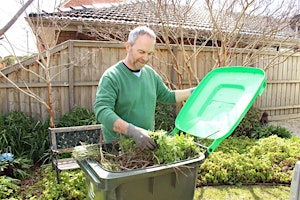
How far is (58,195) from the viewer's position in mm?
2977

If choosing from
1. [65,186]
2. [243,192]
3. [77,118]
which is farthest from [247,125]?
[65,186]

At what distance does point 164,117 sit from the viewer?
5203mm

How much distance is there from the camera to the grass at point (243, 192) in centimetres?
327

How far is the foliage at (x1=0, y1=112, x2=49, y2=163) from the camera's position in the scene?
12.8 ft

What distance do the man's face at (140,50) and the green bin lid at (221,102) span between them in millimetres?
517

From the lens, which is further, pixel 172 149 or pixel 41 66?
pixel 41 66

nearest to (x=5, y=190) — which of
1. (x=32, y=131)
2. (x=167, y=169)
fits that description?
(x=32, y=131)

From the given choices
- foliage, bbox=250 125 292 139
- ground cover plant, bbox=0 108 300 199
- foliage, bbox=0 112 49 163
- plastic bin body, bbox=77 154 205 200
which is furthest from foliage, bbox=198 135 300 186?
foliage, bbox=0 112 49 163

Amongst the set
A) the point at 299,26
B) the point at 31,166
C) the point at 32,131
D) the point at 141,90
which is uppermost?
the point at 299,26

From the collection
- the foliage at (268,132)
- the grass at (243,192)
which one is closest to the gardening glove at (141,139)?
the grass at (243,192)

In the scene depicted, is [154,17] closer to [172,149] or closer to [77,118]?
[77,118]

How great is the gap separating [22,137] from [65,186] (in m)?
1.45

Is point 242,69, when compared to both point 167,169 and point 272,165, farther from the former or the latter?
point 272,165

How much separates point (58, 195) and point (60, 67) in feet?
8.01
